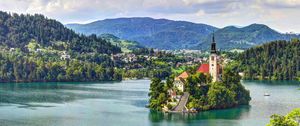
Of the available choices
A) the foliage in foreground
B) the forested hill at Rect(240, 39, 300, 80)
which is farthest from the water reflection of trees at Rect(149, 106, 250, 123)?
the forested hill at Rect(240, 39, 300, 80)

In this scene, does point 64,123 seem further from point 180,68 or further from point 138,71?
point 180,68

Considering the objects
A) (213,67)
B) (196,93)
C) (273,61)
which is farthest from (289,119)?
(273,61)

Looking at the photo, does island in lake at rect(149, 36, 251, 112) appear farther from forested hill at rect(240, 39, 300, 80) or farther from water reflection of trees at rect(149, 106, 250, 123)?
forested hill at rect(240, 39, 300, 80)

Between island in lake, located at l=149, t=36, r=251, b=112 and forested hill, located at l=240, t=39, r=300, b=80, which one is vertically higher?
forested hill, located at l=240, t=39, r=300, b=80

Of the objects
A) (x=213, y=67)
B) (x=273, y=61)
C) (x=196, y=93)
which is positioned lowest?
(x=196, y=93)

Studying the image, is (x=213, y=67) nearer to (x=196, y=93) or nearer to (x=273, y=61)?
(x=196, y=93)

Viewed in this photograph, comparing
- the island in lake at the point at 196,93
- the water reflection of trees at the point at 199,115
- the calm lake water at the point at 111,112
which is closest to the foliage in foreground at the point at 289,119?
the calm lake water at the point at 111,112

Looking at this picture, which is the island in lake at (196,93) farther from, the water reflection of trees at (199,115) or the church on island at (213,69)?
the church on island at (213,69)
